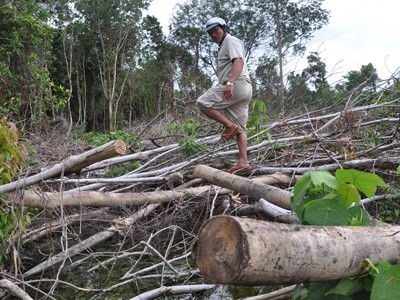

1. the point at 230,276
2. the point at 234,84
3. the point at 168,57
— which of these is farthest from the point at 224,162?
the point at 168,57

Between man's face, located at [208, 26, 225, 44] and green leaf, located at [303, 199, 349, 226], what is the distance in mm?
3127

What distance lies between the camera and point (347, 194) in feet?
4.60

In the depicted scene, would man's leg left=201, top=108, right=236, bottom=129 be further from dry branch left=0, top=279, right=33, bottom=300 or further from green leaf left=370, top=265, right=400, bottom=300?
green leaf left=370, top=265, right=400, bottom=300

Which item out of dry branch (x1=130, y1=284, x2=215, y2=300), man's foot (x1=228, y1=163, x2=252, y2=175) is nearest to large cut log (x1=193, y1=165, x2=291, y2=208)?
man's foot (x1=228, y1=163, x2=252, y2=175)

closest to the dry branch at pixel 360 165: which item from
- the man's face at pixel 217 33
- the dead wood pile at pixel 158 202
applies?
the dead wood pile at pixel 158 202

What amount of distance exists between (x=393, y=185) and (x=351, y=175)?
2.37 m

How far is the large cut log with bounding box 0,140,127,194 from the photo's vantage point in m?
2.56

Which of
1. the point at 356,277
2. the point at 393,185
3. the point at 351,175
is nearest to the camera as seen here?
the point at 356,277

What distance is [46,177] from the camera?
2.63m

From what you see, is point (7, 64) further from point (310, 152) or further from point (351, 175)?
point (351, 175)

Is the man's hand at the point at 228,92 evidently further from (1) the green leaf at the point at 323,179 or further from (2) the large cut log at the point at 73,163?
(1) the green leaf at the point at 323,179

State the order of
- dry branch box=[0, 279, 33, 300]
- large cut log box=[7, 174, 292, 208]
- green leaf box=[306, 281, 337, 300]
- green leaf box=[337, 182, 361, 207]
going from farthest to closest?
large cut log box=[7, 174, 292, 208] → dry branch box=[0, 279, 33, 300] → green leaf box=[337, 182, 361, 207] → green leaf box=[306, 281, 337, 300]

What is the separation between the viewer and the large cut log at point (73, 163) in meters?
2.56

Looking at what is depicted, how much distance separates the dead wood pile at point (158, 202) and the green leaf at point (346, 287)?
3.90 ft
